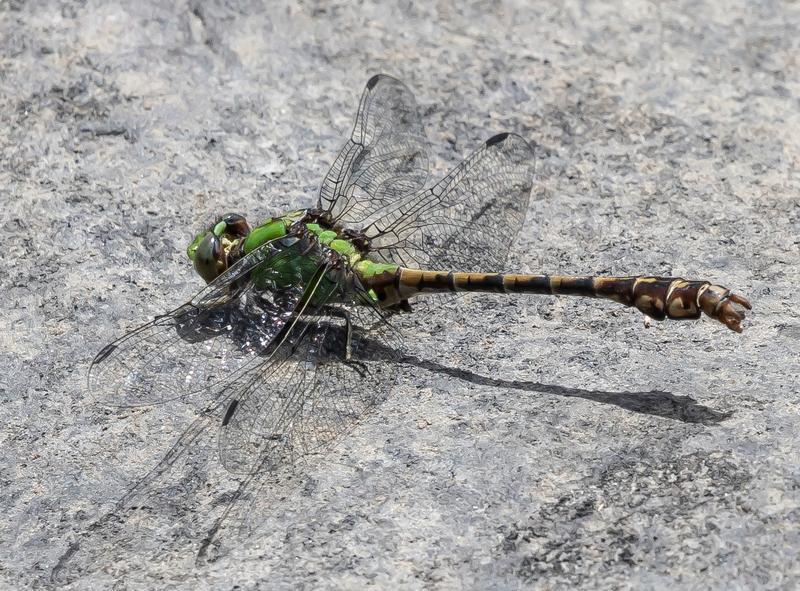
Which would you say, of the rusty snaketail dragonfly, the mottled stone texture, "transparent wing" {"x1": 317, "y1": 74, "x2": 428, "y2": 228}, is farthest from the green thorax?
the mottled stone texture

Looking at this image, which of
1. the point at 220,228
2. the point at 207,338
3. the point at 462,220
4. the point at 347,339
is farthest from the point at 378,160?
the point at 207,338

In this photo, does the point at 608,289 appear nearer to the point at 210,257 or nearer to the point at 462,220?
the point at 462,220

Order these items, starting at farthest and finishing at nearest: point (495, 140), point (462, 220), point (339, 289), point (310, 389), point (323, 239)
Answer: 1. point (495, 140)
2. point (462, 220)
3. point (323, 239)
4. point (339, 289)
5. point (310, 389)

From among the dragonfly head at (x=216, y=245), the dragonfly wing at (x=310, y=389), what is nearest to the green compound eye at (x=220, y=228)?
the dragonfly head at (x=216, y=245)

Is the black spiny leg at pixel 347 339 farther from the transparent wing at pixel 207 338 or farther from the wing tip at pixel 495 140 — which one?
the wing tip at pixel 495 140

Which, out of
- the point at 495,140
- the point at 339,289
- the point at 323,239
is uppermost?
the point at 495,140
